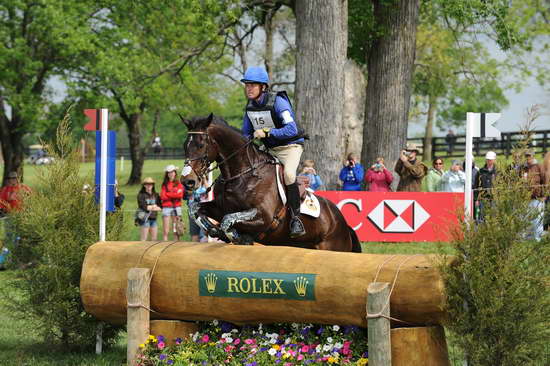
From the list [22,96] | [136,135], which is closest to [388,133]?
[22,96]

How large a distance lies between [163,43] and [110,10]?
9.77 ft

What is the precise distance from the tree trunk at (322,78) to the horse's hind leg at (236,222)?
7673mm

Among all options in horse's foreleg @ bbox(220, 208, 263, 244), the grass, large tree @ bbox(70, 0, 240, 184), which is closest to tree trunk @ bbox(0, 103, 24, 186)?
large tree @ bbox(70, 0, 240, 184)

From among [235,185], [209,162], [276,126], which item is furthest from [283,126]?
[209,162]

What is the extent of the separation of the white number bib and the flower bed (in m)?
2.04

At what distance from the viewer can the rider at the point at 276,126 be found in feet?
24.1

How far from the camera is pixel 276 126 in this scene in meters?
7.54

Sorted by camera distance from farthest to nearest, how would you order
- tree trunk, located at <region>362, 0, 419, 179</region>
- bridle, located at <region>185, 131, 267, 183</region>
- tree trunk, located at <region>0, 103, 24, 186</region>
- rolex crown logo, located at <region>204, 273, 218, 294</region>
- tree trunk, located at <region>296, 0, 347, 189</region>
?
tree trunk, located at <region>0, 103, 24, 186</region> < tree trunk, located at <region>362, 0, 419, 179</region> < tree trunk, located at <region>296, 0, 347, 189</region> < bridle, located at <region>185, 131, 267, 183</region> < rolex crown logo, located at <region>204, 273, 218, 294</region>

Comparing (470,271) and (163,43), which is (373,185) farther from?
(163,43)

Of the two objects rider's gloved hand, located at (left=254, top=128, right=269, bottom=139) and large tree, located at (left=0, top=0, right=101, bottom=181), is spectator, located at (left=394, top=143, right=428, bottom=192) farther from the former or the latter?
large tree, located at (left=0, top=0, right=101, bottom=181)

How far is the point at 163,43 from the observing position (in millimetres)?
34156

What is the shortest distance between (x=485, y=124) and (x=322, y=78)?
325 inches

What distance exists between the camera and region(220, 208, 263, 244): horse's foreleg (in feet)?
22.5

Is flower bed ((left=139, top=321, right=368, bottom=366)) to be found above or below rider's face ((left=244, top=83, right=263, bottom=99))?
below
